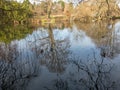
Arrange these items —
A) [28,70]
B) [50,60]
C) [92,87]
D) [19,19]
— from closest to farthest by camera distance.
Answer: [92,87] → [28,70] → [50,60] → [19,19]

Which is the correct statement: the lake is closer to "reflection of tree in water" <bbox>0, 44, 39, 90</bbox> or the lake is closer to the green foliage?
"reflection of tree in water" <bbox>0, 44, 39, 90</bbox>

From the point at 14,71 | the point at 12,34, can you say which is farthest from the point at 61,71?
the point at 12,34

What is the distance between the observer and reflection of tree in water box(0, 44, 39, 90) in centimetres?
700

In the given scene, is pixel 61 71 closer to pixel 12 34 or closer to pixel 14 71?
pixel 14 71

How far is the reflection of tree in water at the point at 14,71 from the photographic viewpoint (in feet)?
23.0

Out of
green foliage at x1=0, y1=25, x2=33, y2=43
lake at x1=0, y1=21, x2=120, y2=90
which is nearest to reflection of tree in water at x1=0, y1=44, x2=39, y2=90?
lake at x1=0, y1=21, x2=120, y2=90

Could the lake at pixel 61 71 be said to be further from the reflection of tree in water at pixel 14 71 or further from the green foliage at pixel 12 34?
the green foliage at pixel 12 34

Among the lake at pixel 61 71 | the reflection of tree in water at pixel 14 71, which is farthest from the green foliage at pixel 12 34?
the reflection of tree in water at pixel 14 71

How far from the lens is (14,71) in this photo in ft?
26.5

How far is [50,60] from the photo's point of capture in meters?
10.4

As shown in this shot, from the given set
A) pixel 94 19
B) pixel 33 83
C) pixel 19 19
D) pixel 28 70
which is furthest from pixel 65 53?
pixel 94 19

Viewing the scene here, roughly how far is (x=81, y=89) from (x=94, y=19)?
110 feet

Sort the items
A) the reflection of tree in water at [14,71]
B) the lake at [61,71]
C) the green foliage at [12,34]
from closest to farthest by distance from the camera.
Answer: the reflection of tree in water at [14,71] → the lake at [61,71] → the green foliage at [12,34]

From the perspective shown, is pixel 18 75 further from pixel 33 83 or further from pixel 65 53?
pixel 65 53
